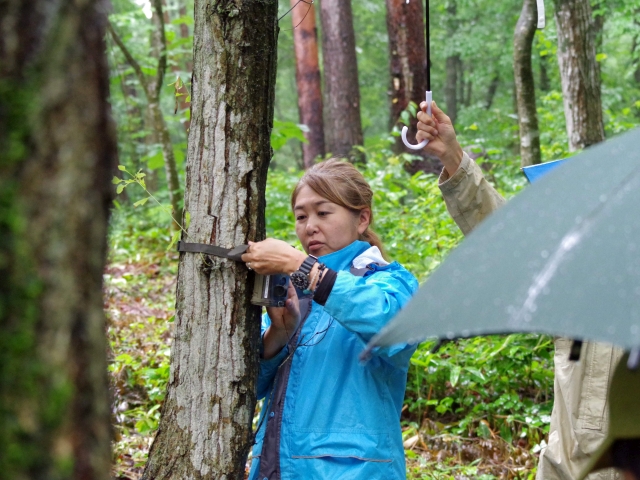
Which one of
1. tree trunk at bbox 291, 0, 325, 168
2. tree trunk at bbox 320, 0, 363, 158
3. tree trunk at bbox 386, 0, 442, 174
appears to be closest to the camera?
tree trunk at bbox 386, 0, 442, 174

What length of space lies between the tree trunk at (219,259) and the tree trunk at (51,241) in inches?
51.7

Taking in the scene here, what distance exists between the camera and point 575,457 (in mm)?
2646

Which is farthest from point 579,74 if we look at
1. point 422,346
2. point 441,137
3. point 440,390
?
point 441,137

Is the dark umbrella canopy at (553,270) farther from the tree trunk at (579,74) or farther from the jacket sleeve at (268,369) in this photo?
the tree trunk at (579,74)

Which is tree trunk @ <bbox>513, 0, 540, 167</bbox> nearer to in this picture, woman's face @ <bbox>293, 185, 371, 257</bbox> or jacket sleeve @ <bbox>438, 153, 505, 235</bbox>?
jacket sleeve @ <bbox>438, 153, 505, 235</bbox>

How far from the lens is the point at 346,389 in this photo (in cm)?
242

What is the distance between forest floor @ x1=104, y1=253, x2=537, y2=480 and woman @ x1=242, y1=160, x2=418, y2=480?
29.0 inches

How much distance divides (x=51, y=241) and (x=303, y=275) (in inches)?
55.3

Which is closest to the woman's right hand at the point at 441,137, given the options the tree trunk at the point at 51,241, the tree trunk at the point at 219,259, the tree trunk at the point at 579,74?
the tree trunk at the point at 219,259

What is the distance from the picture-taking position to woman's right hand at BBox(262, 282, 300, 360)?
263 cm

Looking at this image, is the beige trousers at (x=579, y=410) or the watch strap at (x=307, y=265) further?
the beige trousers at (x=579, y=410)

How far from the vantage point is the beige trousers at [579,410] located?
2531 mm

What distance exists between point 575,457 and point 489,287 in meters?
1.92

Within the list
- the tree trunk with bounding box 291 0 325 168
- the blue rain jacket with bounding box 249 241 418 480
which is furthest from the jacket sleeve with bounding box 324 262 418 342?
the tree trunk with bounding box 291 0 325 168
